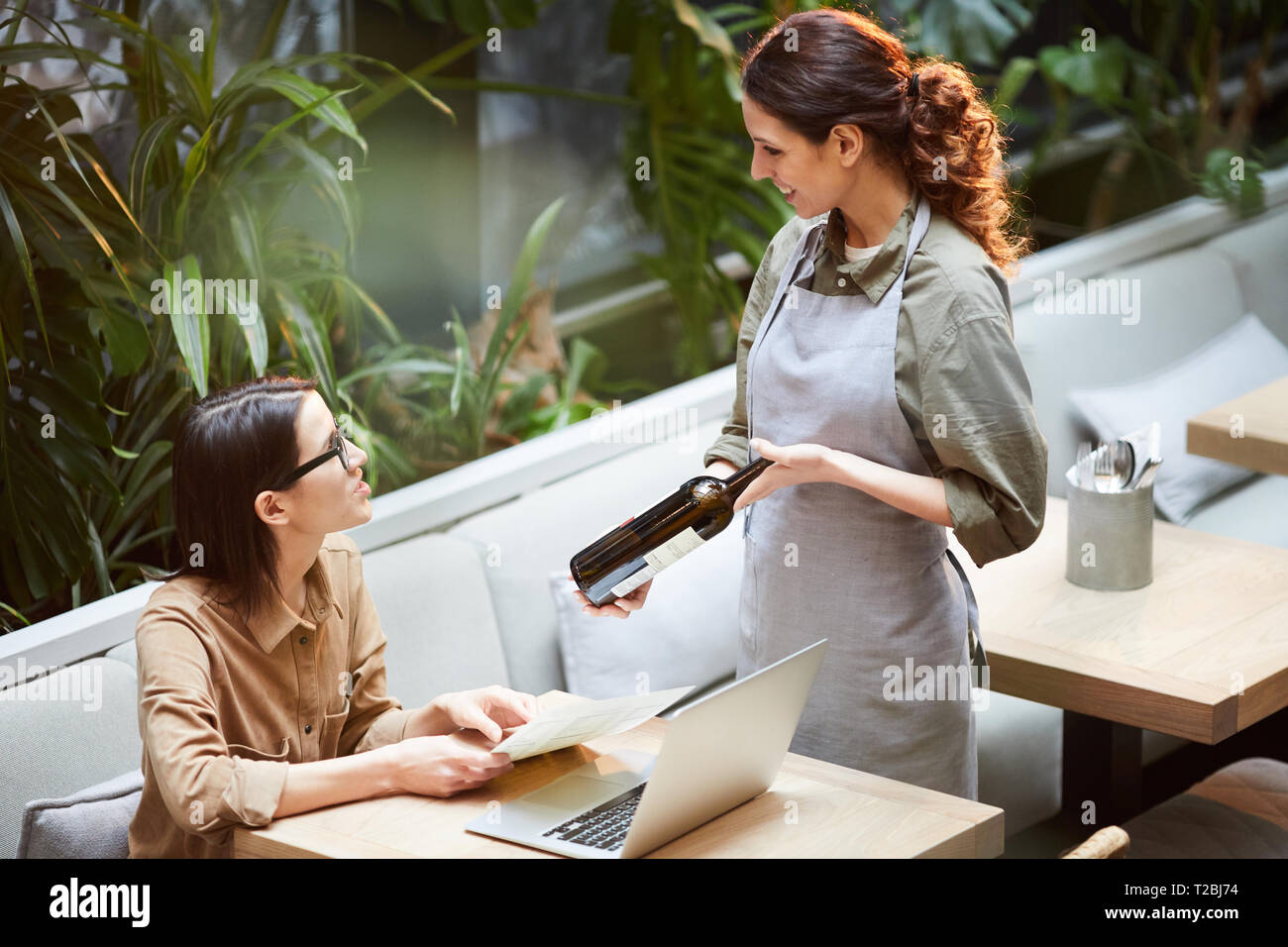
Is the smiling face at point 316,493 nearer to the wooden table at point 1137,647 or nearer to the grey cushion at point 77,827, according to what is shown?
the grey cushion at point 77,827

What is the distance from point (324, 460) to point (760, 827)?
685 millimetres

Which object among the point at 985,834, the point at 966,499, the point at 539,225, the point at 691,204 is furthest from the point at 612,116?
the point at 985,834

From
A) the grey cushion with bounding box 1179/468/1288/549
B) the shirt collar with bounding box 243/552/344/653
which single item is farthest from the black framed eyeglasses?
the grey cushion with bounding box 1179/468/1288/549

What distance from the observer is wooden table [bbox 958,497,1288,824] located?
80.8 inches

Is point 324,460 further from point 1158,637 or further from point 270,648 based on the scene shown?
point 1158,637

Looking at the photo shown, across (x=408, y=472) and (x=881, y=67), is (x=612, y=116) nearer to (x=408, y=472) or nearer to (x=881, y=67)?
(x=408, y=472)

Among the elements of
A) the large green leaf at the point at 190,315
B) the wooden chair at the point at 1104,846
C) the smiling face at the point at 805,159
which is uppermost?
the smiling face at the point at 805,159

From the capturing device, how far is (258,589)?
1745mm

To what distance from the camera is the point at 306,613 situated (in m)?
1.81

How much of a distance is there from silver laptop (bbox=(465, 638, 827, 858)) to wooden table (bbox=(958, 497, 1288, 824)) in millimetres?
690

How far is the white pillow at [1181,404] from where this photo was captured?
3584 millimetres

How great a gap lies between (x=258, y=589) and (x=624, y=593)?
1.45 feet

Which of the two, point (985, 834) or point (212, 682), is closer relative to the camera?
point (985, 834)

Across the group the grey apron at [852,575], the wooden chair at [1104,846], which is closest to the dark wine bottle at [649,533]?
the grey apron at [852,575]
